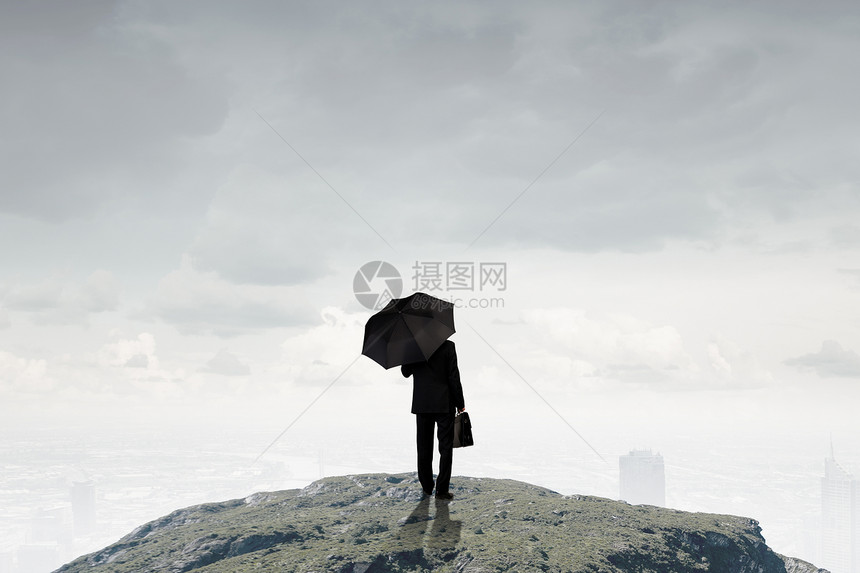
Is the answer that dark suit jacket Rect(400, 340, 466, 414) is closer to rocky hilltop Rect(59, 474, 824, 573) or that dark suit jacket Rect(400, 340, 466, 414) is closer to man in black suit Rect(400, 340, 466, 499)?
man in black suit Rect(400, 340, 466, 499)

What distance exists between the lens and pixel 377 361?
15250 mm

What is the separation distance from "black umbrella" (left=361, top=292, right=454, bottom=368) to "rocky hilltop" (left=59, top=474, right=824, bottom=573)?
8689 cm

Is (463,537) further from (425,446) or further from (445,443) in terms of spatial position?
(445,443)

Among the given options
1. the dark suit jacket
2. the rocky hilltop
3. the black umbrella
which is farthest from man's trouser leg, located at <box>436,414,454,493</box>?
the rocky hilltop

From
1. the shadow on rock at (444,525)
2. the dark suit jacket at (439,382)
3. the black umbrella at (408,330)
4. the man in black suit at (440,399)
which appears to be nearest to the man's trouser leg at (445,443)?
the man in black suit at (440,399)

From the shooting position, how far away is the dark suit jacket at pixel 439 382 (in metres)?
15.5

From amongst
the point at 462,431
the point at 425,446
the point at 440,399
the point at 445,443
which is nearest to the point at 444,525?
the point at 425,446

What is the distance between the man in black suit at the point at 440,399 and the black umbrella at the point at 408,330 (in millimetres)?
544

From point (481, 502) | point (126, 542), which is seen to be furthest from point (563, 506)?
point (126, 542)

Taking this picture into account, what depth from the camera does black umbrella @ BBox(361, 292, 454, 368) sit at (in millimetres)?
15000

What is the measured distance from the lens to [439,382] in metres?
15.6

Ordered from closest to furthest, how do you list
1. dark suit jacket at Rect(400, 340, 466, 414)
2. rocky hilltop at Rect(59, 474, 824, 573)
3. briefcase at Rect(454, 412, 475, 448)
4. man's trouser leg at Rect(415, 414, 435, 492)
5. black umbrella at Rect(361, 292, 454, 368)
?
black umbrella at Rect(361, 292, 454, 368), dark suit jacket at Rect(400, 340, 466, 414), briefcase at Rect(454, 412, 475, 448), man's trouser leg at Rect(415, 414, 435, 492), rocky hilltop at Rect(59, 474, 824, 573)

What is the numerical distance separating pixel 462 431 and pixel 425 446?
3.61 ft

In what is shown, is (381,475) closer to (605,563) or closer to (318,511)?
(318,511)
